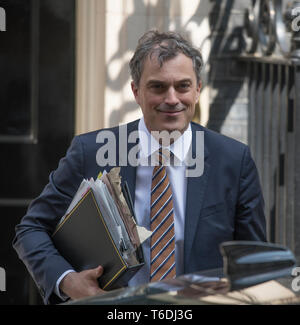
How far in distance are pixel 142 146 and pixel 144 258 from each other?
0.45 m

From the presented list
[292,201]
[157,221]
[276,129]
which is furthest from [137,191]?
[276,129]

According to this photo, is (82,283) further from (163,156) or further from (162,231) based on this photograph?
(163,156)

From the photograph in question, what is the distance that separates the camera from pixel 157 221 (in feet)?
8.56

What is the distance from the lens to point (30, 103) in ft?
16.2

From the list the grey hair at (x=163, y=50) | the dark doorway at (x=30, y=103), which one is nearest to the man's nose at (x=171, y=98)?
the grey hair at (x=163, y=50)

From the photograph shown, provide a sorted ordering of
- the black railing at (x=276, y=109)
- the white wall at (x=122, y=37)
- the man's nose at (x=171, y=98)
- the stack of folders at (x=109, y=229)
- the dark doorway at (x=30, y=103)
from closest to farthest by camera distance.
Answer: the stack of folders at (x=109, y=229)
the man's nose at (x=171, y=98)
the black railing at (x=276, y=109)
the white wall at (x=122, y=37)
the dark doorway at (x=30, y=103)

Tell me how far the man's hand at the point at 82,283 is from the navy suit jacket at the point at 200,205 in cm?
13

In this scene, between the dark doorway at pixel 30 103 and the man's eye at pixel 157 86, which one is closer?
the man's eye at pixel 157 86

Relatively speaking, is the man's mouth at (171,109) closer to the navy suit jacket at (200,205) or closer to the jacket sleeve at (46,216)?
the navy suit jacket at (200,205)

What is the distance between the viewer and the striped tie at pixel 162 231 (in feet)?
8.42

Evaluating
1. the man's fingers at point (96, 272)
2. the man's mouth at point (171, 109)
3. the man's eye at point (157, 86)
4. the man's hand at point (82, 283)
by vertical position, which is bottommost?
the man's hand at point (82, 283)

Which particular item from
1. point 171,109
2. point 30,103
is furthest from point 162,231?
point 30,103

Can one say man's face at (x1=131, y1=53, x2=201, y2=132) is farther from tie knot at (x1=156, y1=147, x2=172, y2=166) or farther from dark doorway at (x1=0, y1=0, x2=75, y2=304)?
dark doorway at (x1=0, y1=0, x2=75, y2=304)

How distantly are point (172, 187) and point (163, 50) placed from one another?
505mm
